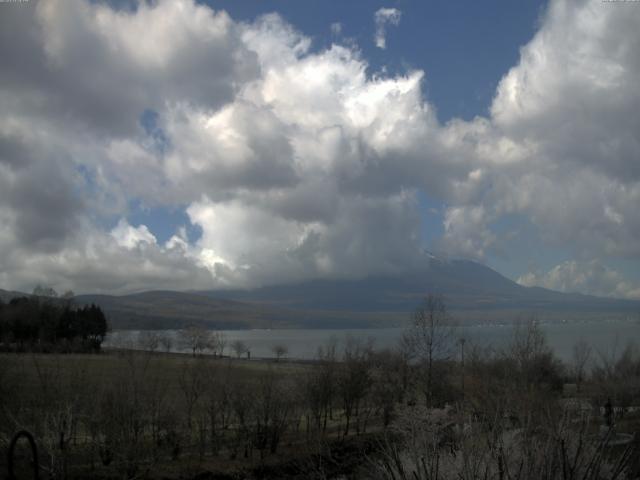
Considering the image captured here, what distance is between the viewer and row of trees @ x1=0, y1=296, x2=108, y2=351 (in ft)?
361

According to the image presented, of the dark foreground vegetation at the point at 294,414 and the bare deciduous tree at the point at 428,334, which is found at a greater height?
the bare deciduous tree at the point at 428,334

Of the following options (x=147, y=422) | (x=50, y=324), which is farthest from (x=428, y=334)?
(x=50, y=324)

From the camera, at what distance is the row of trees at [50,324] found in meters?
110

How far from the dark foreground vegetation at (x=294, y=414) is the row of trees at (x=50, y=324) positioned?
2703 inches

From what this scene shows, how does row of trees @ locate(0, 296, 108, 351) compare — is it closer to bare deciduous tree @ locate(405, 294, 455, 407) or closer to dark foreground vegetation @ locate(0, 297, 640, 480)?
bare deciduous tree @ locate(405, 294, 455, 407)

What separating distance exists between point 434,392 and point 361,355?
24.7ft

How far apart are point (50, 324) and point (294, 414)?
90852mm

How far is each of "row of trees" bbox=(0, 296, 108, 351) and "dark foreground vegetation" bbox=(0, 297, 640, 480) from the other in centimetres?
6867

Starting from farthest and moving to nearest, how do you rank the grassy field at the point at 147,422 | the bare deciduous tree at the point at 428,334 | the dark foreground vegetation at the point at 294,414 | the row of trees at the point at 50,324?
the row of trees at the point at 50,324
the bare deciduous tree at the point at 428,334
the grassy field at the point at 147,422
the dark foreground vegetation at the point at 294,414

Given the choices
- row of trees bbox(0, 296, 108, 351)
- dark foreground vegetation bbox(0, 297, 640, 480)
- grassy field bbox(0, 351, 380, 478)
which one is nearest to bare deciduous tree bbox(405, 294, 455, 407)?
dark foreground vegetation bbox(0, 297, 640, 480)

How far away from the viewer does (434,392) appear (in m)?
51.8

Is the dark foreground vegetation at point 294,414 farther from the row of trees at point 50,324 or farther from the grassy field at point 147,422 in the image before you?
the row of trees at point 50,324

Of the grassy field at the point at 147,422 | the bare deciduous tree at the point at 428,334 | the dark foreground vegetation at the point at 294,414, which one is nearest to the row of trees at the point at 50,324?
the bare deciduous tree at the point at 428,334

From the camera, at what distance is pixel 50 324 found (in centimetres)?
11612
